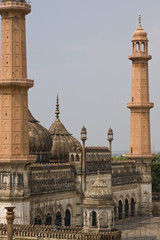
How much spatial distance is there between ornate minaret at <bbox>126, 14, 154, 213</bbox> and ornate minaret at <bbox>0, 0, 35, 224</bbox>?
21.7 metres

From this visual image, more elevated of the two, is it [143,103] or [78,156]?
[143,103]

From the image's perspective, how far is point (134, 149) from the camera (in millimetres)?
66562

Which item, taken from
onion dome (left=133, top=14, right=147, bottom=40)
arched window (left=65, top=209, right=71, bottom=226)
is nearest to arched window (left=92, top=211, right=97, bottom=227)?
arched window (left=65, top=209, right=71, bottom=226)

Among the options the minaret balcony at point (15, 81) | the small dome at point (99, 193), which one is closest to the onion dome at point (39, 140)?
the minaret balcony at point (15, 81)

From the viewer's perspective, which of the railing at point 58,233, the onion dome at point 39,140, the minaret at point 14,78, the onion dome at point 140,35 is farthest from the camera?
the onion dome at point 140,35

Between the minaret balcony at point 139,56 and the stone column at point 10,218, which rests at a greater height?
the minaret balcony at point 139,56

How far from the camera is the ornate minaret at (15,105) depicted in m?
45.6

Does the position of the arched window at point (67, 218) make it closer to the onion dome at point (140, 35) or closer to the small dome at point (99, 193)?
the small dome at point (99, 193)

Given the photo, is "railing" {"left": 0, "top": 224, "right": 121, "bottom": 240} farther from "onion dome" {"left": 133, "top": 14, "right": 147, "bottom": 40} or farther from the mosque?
"onion dome" {"left": 133, "top": 14, "right": 147, "bottom": 40}

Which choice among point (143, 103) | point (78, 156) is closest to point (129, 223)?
point (78, 156)

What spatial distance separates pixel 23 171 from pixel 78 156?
9701 millimetres

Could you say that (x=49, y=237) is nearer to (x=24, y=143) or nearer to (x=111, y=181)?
(x=24, y=143)

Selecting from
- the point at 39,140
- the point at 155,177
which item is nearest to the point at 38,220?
the point at 39,140

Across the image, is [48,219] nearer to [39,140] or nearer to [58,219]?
[58,219]
